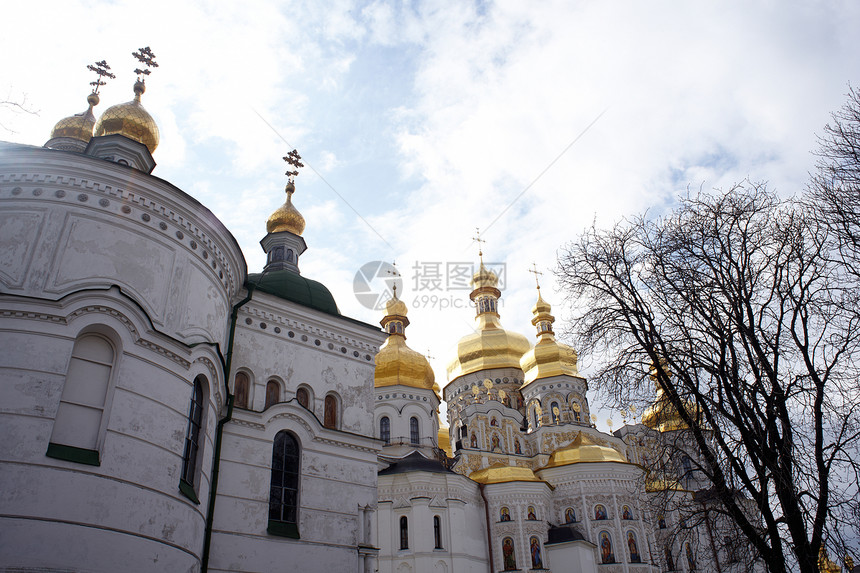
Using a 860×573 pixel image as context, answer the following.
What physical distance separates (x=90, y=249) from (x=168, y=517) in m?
4.49

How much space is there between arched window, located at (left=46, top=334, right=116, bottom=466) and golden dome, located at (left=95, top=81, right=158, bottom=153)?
6.70 m

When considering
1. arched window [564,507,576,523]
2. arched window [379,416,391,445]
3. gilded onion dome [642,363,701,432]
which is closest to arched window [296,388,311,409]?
gilded onion dome [642,363,701,432]

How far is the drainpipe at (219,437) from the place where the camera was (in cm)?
1112

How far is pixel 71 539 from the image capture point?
840 centimetres

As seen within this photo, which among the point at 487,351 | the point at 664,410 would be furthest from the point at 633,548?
the point at 664,410

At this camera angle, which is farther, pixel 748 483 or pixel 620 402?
pixel 620 402

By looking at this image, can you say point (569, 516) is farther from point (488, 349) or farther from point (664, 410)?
point (664, 410)

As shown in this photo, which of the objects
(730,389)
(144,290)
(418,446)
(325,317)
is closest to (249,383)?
(325,317)

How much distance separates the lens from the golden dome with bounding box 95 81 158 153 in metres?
14.7

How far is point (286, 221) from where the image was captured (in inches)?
795

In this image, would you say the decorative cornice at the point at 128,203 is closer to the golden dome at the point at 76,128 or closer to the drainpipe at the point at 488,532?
the golden dome at the point at 76,128

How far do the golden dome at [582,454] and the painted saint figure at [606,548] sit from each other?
9.69 feet

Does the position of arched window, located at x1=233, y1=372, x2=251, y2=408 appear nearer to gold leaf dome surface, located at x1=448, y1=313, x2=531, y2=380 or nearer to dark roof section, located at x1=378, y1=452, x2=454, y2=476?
dark roof section, located at x1=378, y1=452, x2=454, y2=476

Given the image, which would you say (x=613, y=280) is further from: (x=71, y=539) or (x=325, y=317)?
(x=71, y=539)
